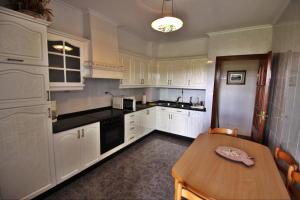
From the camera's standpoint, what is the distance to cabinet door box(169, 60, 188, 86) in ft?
12.4

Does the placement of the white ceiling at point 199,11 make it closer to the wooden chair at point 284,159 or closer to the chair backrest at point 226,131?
the chair backrest at point 226,131

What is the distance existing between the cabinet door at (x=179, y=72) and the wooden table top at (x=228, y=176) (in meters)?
2.51

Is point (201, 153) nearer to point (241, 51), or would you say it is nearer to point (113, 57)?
point (113, 57)

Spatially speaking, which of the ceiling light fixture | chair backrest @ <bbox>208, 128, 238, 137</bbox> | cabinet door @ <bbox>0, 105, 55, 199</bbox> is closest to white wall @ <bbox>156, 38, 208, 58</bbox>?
the ceiling light fixture

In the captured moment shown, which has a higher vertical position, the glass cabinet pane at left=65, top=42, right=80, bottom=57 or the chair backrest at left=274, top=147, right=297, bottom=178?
the glass cabinet pane at left=65, top=42, right=80, bottom=57

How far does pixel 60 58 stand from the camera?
205 centimetres

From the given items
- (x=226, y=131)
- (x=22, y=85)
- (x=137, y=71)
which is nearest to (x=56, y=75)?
(x=22, y=85)

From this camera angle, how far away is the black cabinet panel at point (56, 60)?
1957 millimetres

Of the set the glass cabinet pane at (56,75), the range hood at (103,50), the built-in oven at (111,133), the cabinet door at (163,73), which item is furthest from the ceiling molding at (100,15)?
the built-in oven at (111,133)

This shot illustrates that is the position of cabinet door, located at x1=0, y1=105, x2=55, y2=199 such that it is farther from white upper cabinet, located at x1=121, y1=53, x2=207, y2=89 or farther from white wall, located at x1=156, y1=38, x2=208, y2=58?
white wall, located at x1=156, y1=38, x2=208, y2=58

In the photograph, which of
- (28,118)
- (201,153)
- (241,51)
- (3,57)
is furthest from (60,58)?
(241,51)

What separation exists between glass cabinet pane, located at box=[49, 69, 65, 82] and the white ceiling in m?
1.12

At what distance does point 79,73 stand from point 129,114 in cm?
125

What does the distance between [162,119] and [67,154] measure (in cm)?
253
